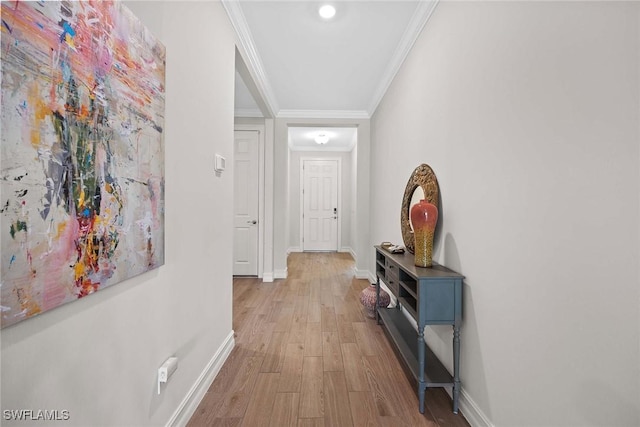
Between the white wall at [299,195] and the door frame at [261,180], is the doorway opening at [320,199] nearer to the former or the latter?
the white wall at [299,195]

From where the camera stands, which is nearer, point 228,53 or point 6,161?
point 6,161

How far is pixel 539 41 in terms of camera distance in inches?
42.6

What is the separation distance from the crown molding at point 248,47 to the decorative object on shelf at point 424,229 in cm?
187

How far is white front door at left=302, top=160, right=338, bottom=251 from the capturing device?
22.8 feet

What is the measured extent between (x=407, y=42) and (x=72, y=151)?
101 inches

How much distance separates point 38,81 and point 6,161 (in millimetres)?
207

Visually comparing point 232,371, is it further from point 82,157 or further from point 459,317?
point 82,157

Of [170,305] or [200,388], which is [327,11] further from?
[200,388]

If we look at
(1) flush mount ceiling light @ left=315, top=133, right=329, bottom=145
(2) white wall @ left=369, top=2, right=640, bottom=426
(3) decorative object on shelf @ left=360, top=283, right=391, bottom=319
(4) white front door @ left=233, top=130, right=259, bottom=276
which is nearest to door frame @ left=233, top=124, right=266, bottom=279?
(4) white front door @ left=233, top=130, right=259, bottom=276

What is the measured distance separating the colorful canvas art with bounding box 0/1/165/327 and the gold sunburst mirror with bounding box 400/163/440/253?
1682 millimetres

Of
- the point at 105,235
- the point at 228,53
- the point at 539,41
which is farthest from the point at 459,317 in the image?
the point at 228,53

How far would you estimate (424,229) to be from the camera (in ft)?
5.87

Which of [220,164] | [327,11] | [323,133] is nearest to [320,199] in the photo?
[323,133]

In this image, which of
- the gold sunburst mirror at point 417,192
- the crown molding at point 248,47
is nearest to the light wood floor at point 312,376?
the gold sunburst mirror at point 417,192
